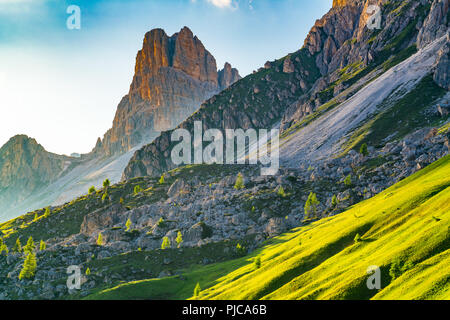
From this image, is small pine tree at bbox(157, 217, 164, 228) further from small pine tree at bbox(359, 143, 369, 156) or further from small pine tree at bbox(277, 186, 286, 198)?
small pine tree at bbox(359, 143, 369, 156)

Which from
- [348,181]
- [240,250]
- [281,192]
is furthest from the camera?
[281,192]

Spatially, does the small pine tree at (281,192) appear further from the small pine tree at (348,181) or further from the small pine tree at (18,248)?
the small pine tree at (18,248)

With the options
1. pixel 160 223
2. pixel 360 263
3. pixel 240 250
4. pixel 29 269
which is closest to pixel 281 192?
pixel 240 250

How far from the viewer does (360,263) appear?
55.1m

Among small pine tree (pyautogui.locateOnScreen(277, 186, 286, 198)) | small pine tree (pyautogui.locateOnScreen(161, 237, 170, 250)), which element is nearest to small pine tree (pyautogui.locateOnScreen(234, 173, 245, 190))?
small pine tree (pyautogui.locateOnScreen(277, 186, 286, 198))

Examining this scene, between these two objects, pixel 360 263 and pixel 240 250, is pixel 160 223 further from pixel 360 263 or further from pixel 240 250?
pixel 360 263

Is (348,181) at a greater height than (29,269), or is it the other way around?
(348,181)

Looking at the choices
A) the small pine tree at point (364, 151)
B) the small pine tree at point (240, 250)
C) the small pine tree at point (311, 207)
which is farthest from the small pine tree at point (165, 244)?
the small pine tree at point (364, 151)

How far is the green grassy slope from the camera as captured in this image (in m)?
45.9

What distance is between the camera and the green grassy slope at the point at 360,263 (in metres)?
45.9

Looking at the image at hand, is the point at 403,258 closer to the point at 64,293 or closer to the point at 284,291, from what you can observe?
the point at 284,291

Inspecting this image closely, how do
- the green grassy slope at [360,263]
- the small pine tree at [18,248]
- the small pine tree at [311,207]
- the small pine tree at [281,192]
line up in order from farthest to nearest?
the small pine tree at [18,248], the small pine tree at [281,192], the small pine tree at [311,207], the green grassy slope at [360,263]
